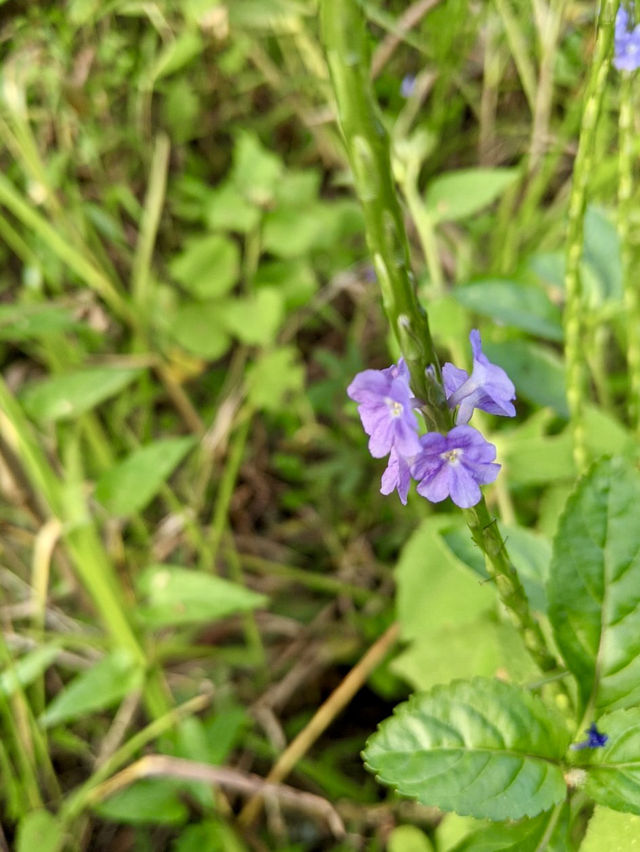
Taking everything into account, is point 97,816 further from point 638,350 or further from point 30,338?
point 638,350

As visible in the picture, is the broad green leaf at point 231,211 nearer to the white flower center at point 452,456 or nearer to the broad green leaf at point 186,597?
the broad green leaf at point 186,597

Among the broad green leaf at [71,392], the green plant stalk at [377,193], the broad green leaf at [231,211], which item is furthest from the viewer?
the broad green leaf at [231,211]

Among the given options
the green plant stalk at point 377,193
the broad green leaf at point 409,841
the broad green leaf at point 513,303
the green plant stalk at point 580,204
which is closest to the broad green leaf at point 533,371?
the broad green leaf at point 513,303

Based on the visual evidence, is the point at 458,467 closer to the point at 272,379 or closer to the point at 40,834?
the point at 40,834

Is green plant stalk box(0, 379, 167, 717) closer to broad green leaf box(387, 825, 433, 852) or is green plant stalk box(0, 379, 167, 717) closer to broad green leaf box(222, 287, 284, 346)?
broad green leaf box(387, 825, 433, 852)

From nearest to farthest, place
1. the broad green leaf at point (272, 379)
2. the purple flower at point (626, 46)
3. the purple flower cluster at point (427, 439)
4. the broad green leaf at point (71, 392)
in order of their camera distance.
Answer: the purple flower cluster at point (427, 439)
the purple flower at point (626, 46)
the broad green leaf at point (71, 392)
the broad green leaf at point (272, 379)

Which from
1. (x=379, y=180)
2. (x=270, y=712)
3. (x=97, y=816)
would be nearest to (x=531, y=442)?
(x=270, y=712)
